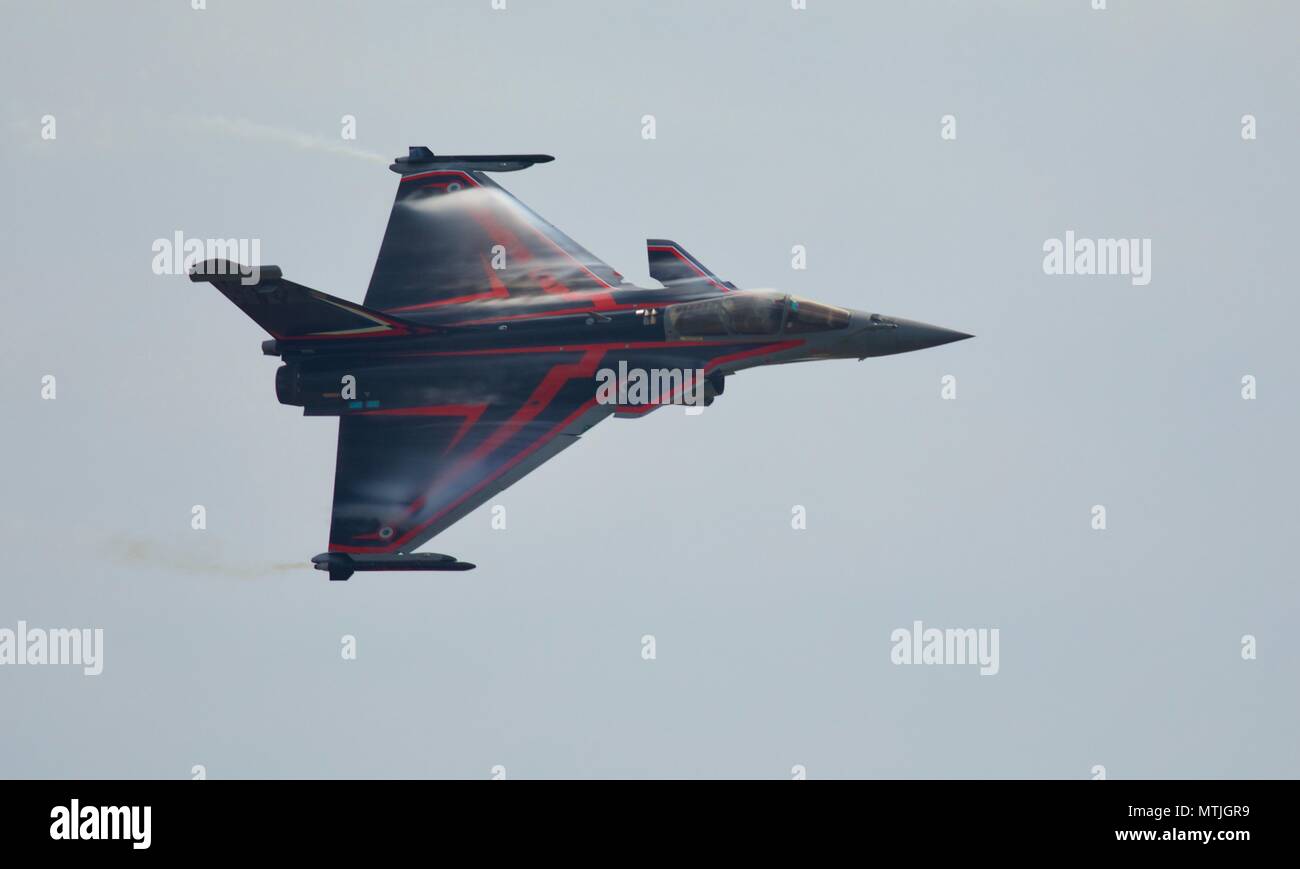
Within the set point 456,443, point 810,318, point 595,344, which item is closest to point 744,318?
point 810,318

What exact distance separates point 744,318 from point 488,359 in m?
5.13

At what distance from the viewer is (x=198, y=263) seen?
150 feet

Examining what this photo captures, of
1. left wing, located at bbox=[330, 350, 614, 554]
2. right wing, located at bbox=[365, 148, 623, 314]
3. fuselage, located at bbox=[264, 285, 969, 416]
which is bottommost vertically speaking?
left wing, located at bbox=[330, 350, 614, 554]

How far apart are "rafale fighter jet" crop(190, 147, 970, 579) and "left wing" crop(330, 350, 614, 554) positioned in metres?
0.03

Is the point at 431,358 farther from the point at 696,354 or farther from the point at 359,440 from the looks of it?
the point at 696,354

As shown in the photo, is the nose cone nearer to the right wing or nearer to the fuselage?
the fuselage

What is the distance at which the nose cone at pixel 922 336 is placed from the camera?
4494 centimetres

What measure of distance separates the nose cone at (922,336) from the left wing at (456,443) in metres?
5.89

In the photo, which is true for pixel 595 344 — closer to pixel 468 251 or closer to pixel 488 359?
pixel 488 359

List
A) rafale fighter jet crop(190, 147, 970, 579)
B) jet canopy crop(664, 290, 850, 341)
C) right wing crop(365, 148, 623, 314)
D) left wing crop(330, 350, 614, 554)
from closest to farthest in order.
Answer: jet canopy crop(664, 290, 850, 341) < rafale fighter jet crop(190, 147, 970, 579) < left wing crop(330, 350, 614, 554) < right wing crop(365, 148, 623, 314)

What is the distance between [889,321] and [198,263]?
13.7m

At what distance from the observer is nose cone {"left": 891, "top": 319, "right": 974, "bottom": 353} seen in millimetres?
44938

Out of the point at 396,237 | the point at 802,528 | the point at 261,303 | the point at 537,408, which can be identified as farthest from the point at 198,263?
the point at 802,528

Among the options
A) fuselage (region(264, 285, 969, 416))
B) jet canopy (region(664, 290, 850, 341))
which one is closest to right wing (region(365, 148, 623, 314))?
fuselage (region(264, 285, 969, 416))
